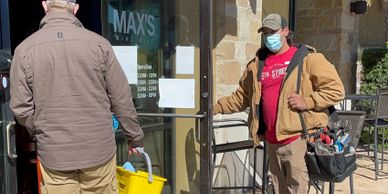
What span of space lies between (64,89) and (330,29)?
565 centimetres

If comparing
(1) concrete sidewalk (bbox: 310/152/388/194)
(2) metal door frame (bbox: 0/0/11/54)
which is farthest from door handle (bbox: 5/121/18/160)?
(1) concrete sidewalk (bbox: 310/152/388/194)

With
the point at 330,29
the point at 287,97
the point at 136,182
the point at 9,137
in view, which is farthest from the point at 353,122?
the point at 330,29

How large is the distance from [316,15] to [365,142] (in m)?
2.30

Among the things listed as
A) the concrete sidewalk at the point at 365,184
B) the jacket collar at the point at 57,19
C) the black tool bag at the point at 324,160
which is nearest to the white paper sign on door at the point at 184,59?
the black tool bag at the point at 324,160

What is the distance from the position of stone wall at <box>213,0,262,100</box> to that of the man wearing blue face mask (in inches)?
43.3

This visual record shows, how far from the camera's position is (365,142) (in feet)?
24.9

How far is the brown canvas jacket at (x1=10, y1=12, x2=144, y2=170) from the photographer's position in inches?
87.1

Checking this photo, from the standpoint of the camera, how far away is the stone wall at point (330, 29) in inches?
275

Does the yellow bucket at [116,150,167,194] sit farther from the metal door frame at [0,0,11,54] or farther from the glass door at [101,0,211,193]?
the metal door frame at [0,0,11,54]

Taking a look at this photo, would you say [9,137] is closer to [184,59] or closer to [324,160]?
[184,59]

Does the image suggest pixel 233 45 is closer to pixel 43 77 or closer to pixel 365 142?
pixel 43 77

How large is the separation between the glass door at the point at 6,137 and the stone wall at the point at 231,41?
2196 millimetres

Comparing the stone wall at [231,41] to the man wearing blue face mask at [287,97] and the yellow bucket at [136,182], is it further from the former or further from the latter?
the yellow bucket at [136,182]

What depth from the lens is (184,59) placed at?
134 inches
